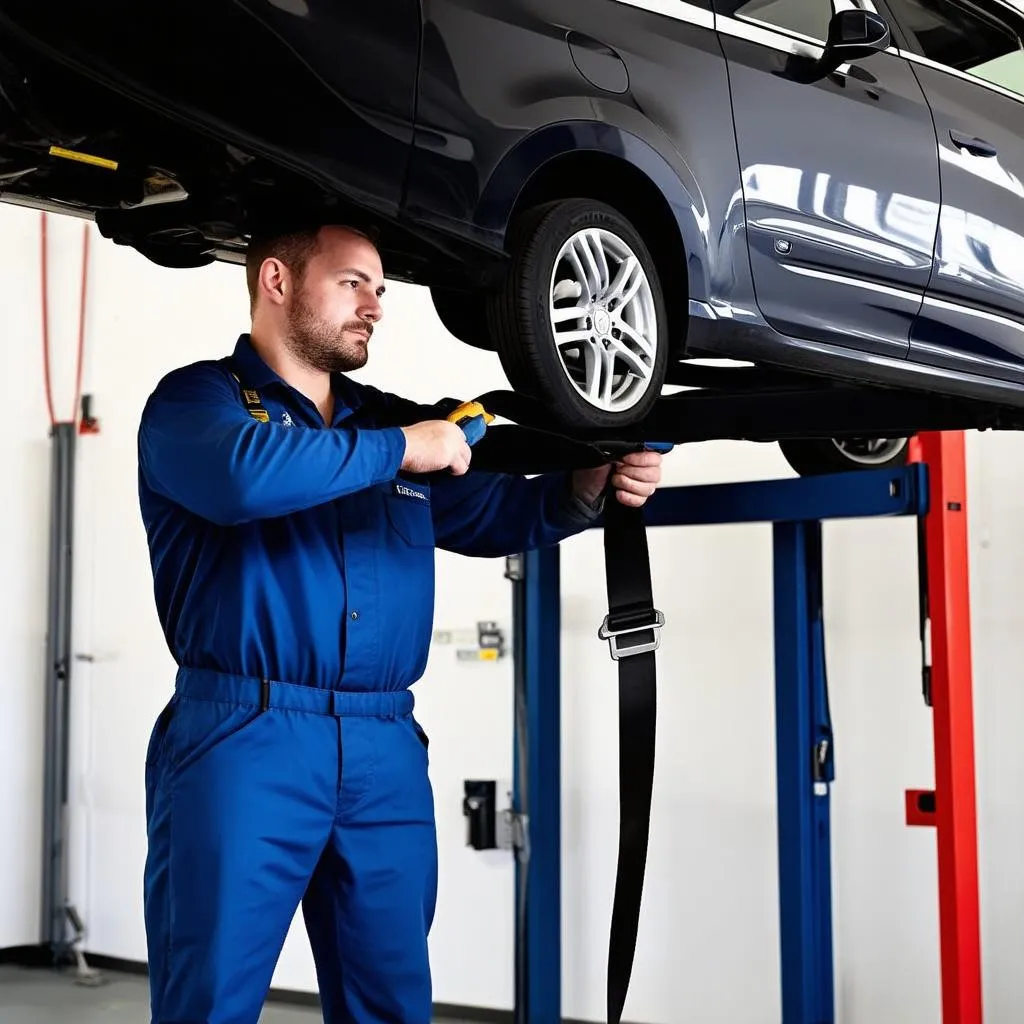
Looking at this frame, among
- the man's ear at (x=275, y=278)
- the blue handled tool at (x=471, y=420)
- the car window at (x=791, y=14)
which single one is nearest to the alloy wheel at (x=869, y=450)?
the car window at (x=791, y=14)

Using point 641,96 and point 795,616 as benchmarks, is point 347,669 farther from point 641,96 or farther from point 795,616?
point 795,616

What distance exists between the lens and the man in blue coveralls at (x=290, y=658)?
6.29 ft

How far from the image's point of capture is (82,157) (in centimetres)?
188

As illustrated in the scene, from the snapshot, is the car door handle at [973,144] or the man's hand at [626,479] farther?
the car door handle at [973,144]

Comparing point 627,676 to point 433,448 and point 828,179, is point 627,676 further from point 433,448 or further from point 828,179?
point 828,179

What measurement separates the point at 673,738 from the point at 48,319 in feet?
10.6

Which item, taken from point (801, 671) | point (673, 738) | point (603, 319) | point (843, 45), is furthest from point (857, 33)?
point (673, 738)

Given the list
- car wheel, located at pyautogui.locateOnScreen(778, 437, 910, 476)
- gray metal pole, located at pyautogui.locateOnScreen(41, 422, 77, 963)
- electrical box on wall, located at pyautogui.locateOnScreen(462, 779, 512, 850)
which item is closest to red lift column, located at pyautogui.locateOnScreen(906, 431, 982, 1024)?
car wheel, located at pyautogui.locateOnScreen(778, 437, 910, 476)

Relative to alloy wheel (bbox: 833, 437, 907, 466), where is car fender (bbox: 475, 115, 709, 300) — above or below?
above

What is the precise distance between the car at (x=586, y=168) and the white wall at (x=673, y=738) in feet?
4.79

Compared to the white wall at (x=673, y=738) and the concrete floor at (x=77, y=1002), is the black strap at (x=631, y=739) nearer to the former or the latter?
the white wall at (x=673, y=738)

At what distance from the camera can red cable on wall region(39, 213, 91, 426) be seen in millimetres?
5965

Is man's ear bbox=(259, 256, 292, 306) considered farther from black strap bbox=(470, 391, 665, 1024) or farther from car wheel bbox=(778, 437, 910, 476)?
car wheel bbox=(778, 437, 910, 476)

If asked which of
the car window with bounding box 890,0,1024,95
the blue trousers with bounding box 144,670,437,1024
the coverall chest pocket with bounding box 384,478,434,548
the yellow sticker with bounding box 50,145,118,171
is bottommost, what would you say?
the blue trousers with bounding box 144,670,437,1024
